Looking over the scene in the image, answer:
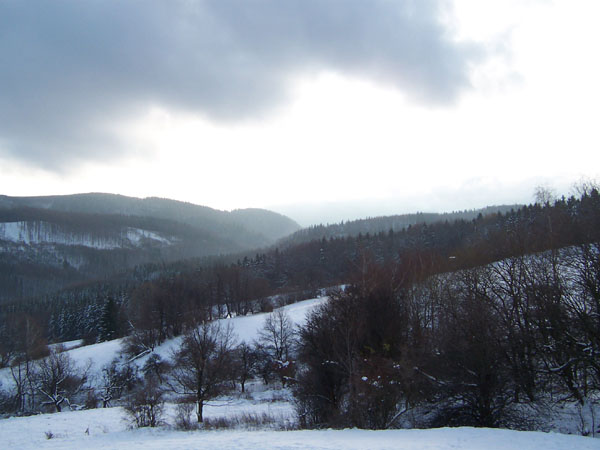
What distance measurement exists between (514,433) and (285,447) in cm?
832

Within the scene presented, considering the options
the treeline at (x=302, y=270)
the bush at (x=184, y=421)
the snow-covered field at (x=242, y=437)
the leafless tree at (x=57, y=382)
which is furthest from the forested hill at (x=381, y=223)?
the bush at (x=184, y=421)

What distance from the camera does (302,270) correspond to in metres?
94.8

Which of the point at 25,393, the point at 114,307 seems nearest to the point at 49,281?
the point at 114,307

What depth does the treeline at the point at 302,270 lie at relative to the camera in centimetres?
2612

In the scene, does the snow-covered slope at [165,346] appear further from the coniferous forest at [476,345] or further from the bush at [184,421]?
the bush at [184,421]

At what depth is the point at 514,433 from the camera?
12.9 m

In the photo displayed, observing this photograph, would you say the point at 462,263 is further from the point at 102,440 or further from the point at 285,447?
the point at 102,440

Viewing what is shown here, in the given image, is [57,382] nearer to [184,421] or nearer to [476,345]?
[184,421]

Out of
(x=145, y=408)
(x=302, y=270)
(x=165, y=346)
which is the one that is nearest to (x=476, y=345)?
(x=145, y=408)

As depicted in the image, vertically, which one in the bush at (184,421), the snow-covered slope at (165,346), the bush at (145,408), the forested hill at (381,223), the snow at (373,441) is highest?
the forested hill at (381,223)

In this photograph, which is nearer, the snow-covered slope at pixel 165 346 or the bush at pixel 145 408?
the bush at pixel 145 408

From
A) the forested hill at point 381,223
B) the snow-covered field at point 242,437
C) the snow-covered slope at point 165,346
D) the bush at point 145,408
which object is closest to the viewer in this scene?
the snow-covered field at point 242,437

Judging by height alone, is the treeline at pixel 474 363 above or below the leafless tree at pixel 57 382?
above

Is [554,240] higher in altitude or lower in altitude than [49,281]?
higher
